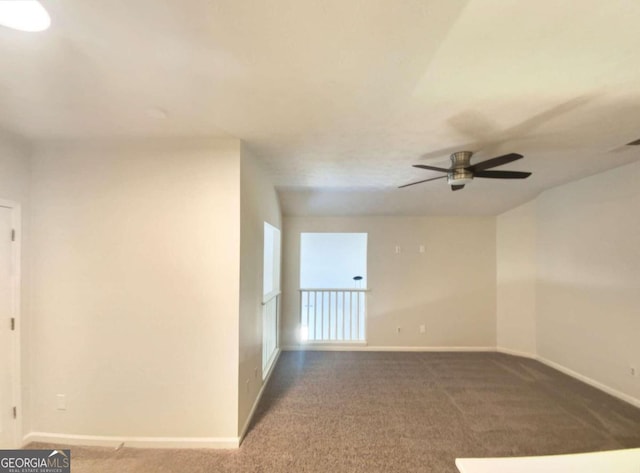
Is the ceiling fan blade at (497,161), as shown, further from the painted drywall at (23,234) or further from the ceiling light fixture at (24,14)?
the painted drywall at (23,234)

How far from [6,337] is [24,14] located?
2415 millimetres

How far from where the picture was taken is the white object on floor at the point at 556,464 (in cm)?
101

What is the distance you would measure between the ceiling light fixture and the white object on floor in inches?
89.1

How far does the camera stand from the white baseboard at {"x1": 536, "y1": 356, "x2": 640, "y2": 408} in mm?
2835

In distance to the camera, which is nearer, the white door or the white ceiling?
the white ceiling

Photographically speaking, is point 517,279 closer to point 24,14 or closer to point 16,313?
point 24,14

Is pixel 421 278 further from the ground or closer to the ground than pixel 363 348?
further from the ground

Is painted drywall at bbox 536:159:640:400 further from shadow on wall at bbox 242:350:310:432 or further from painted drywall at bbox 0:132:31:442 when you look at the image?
painted drywall at bbox 0:132:31:442

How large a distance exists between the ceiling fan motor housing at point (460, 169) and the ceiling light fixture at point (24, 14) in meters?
2.67

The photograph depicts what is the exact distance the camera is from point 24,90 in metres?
1.56

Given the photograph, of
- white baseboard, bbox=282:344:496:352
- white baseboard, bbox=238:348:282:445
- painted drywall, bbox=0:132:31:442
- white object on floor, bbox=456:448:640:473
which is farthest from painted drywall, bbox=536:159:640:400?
painted drywall, bbox=0:132:31:442

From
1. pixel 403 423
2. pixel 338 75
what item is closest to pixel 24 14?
pixel 338 75

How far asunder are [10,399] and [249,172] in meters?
2.66

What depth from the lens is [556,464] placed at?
3.40 ft
